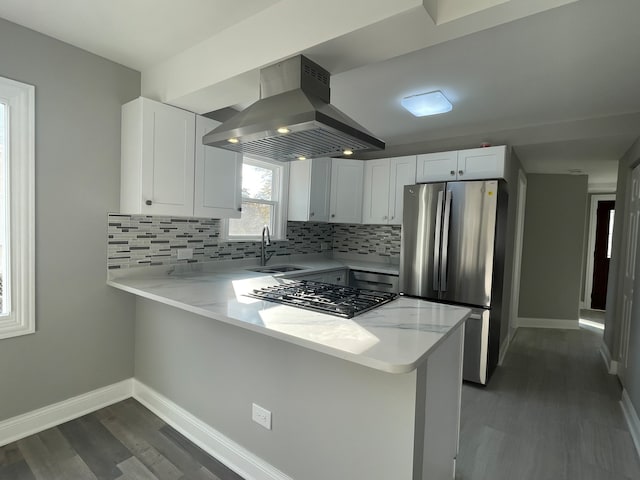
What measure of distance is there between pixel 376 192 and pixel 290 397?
2777mm

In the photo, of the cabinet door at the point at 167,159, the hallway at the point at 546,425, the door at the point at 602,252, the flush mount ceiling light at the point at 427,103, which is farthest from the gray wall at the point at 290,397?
the door at the point at 602,252

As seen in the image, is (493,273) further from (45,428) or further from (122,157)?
(45,428)

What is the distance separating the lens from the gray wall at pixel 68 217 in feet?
6.93

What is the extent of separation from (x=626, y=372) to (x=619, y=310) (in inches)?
27.7

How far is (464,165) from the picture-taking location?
10.7 ft

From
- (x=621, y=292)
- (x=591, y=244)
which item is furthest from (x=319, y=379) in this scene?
(x=591, y=244)

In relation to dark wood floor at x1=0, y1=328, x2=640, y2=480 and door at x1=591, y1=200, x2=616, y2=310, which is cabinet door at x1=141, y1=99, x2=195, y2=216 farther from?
door at x1=591, y1=200, x2=616, y2=310

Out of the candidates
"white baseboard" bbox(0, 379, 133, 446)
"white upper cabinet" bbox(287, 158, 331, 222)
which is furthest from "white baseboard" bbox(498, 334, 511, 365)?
"white baseboard" bbox(0, 379, 133, 446)

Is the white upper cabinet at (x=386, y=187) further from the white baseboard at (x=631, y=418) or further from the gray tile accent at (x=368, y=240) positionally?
the white baseboard at (x=631, y=418)

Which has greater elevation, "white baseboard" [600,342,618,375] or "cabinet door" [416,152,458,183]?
"cabinet door" [416,152,458,183]

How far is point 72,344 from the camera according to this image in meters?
2.36

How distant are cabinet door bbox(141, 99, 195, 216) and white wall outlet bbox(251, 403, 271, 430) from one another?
142 centimetres

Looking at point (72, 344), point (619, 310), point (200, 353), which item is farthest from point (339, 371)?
point (619, 310)

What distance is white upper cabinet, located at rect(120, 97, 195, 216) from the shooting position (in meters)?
2.30
